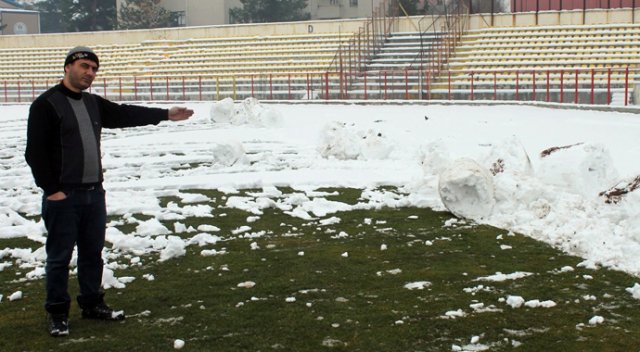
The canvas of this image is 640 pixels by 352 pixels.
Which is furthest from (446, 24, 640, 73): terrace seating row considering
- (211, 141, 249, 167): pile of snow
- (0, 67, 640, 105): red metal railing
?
(211, 141, 249, 167): pile of snow

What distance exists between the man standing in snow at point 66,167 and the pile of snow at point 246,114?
16774mm

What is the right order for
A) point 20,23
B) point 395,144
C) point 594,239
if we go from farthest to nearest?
point 20,23 < point 395,144 < point 594,239

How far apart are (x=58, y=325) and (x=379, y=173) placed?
794 centimetres

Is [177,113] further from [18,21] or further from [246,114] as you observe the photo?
[18,21]

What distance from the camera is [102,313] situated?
5.29 meters

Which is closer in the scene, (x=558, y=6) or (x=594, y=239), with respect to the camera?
(x=594, y=239)

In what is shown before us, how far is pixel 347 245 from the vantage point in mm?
7547

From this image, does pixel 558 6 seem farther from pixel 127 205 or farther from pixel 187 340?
pixel 187 340

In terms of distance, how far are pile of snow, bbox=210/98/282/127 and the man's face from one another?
1688cm

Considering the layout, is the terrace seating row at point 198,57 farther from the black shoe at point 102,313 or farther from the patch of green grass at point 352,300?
the black shoe at point 102,313

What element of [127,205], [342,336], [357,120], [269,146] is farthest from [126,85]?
[342,336]

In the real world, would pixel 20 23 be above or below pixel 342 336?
above

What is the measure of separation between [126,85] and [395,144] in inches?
1137

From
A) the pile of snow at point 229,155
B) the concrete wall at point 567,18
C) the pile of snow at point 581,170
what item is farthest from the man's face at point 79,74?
the concrete wall at point 567,18
